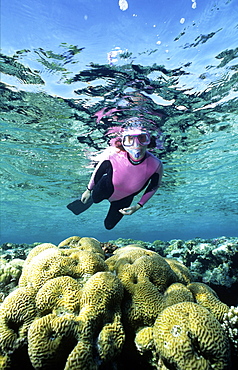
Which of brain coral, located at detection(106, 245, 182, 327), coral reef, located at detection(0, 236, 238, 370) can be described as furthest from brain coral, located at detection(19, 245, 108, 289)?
brain coral, located at detection(106, 245, 182, 327)

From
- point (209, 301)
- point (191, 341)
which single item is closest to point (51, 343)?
point (191, 341)

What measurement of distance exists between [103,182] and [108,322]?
6247 millimetres

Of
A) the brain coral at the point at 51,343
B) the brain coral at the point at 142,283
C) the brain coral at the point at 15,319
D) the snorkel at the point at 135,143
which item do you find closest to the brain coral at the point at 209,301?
the brain coral at the point at 142,283

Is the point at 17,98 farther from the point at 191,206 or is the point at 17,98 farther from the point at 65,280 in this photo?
the point at 191,206

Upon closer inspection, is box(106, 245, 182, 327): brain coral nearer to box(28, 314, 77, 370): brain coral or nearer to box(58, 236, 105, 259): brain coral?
box(58, 236, 105, 259): brain coral

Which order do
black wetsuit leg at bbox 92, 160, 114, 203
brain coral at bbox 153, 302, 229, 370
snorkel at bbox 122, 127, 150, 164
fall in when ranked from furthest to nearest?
black wetsuit leg at bbox 92, 160, 114, 203 → snorkel at bbox 122, 127, 150, 164 → brain coral at bbox 153, 302, 229, 370

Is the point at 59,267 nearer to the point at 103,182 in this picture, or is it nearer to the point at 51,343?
the point at 51,343

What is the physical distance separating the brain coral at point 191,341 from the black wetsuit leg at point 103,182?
20.3 ft

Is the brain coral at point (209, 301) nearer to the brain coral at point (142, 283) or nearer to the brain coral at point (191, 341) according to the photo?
the brain coral at point (142, 283)

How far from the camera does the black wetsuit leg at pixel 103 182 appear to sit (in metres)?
8.58

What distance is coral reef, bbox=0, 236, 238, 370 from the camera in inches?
97.7

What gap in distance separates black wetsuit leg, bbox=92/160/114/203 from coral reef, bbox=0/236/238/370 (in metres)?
4.91

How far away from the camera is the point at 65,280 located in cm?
324

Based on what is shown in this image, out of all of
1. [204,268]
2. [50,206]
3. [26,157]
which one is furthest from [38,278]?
[50,206]
